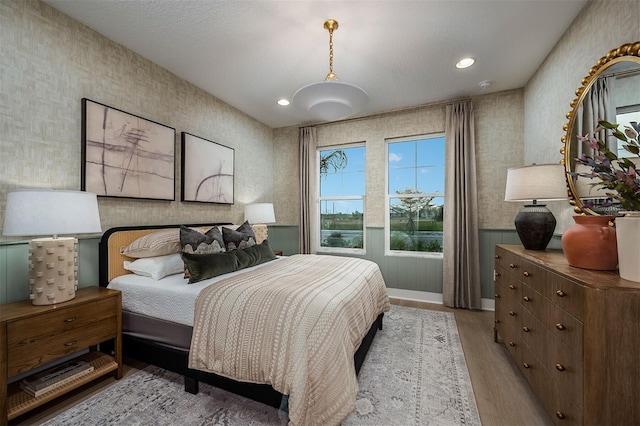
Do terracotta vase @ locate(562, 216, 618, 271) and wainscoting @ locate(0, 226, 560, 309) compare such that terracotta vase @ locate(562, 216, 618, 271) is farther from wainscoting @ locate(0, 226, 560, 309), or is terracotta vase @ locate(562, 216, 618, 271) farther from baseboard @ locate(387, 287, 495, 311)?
baseboard @ locate(387, 287, 495, 311)

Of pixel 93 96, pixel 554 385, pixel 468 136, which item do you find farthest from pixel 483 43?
pixel 93 96

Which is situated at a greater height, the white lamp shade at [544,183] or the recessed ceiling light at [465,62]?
the recessed ceiling light at [465,62]

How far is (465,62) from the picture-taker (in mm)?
2676

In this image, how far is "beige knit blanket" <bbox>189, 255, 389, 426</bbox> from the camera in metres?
1.35

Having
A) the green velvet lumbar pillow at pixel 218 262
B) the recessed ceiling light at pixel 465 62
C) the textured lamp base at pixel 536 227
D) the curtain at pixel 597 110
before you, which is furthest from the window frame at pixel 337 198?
the curtain at pixel 597 110

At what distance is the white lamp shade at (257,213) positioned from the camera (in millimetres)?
3687

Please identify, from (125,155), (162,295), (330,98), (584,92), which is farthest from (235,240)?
(584,92)

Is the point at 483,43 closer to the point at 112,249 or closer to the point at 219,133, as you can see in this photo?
the point at 219,133

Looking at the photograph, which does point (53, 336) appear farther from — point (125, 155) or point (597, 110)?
point (597, 110)

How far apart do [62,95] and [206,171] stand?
1.41 meters

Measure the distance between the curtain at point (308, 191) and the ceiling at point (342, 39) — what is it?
3.80ft

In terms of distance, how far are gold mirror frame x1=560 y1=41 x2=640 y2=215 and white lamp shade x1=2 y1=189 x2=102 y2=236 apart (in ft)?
11.1

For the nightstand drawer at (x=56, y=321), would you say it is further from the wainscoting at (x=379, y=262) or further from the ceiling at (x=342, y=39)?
the ceiling at (x=342, y=39)

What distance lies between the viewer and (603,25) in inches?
69.9
